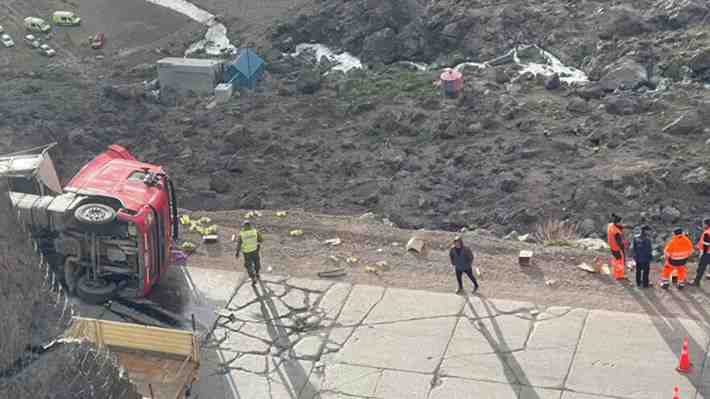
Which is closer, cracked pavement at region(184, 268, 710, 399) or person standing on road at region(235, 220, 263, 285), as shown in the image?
cracked pavement at region(184, 268, 710, 399)

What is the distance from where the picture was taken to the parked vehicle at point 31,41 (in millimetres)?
33375

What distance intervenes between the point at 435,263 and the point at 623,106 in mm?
8970

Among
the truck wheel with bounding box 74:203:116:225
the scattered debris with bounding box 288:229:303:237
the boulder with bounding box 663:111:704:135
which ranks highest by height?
the truck wheel with bounding box 74:203:116:225

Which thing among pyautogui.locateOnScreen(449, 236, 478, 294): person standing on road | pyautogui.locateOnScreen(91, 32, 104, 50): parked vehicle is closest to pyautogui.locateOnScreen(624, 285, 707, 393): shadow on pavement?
pyautogui.locateOnScreen(449, 236, 478, 294): person standing on road

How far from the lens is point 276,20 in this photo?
33656 mm

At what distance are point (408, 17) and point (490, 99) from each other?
5804 mm

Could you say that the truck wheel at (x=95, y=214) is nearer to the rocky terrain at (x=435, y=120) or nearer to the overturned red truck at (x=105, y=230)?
the overturned red truck at (x=105, y=230)

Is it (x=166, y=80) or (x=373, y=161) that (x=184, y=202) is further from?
(x=166, y=80)

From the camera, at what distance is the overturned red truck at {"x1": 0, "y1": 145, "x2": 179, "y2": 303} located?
15188mm

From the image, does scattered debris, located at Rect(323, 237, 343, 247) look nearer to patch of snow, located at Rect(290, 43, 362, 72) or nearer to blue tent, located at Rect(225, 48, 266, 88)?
blue tent, located at Rect(225, 48, 266, 88)

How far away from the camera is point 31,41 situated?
110ft

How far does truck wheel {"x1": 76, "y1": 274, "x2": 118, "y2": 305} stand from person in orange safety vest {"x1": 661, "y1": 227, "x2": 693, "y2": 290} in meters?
8.12

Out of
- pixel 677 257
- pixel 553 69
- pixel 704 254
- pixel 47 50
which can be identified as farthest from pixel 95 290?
pixel 47 50

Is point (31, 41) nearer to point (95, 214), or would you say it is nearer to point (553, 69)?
point (553, 69)
